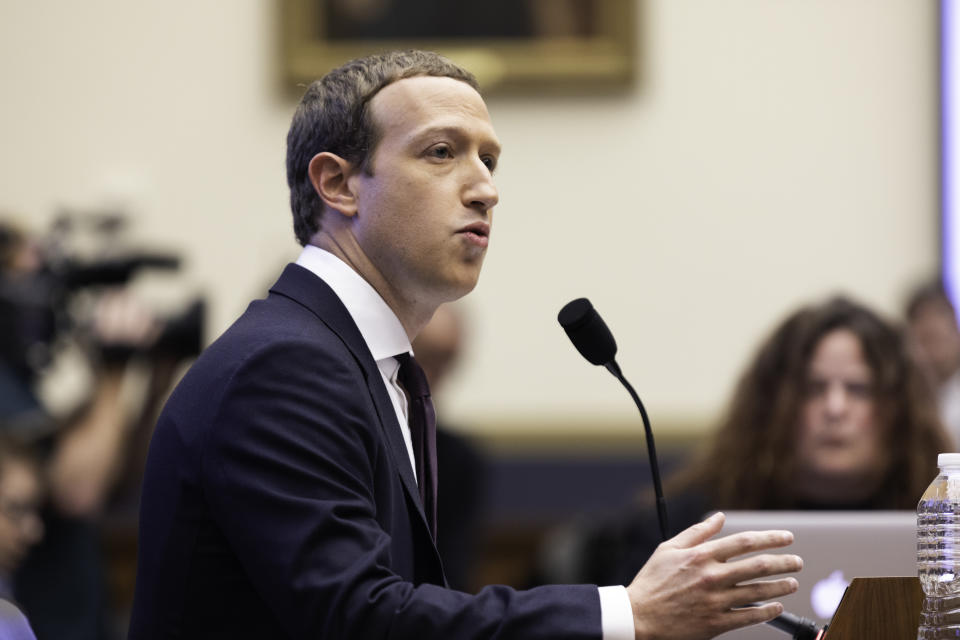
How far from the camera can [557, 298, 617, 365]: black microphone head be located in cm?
190

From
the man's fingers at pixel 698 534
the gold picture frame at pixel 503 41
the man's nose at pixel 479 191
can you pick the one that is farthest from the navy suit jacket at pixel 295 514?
the gold picture frame at pixel 503 41

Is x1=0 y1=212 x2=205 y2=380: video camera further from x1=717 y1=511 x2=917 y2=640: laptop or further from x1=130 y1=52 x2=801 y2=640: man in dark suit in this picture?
x1=717 y1=511 x2=917 y2=640: laptop

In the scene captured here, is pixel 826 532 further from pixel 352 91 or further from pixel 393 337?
pixel 352 91

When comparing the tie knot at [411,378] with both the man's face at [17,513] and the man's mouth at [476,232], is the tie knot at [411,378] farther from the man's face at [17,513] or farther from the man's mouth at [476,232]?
the man's face at [17,513]

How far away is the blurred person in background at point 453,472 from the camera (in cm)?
410

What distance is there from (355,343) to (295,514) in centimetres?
33

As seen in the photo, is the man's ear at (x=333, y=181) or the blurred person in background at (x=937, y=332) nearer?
the man's ear at (x=333, y=181)

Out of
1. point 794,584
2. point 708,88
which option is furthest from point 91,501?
point 708,88

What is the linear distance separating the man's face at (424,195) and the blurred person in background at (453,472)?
6.94 feet

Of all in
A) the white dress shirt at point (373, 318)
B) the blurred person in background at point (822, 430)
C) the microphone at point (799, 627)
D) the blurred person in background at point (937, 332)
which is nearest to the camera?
the microphone at point (799, 627)

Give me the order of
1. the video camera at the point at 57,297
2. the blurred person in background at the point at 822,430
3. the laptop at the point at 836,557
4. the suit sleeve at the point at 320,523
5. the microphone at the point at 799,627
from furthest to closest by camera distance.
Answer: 1. the video camera at the point at 57,297
2. the blurred person in background at the point at 822,430
3. the laptop at the point at 836,557
4. the microphone at the point at 799,627
5. the suit sleeve at the point at 320,523

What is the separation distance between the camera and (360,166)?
1981mm

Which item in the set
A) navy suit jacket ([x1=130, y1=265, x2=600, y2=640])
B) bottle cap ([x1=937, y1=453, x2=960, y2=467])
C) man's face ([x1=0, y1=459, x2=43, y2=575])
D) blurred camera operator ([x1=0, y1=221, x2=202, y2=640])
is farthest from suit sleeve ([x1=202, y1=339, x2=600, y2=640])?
blurred camera operator ([x1=0, y1=221, x2=202, y2=640])

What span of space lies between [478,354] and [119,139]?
1818 millimetres
